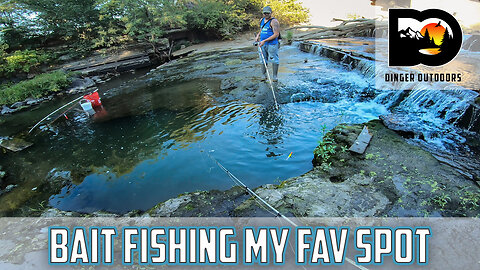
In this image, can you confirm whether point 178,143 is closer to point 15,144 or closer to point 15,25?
point 15,144

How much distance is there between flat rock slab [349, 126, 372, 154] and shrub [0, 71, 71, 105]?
16.2m

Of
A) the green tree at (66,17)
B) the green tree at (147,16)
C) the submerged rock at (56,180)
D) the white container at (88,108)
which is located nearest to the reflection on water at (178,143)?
the submerged rock at (56,180)

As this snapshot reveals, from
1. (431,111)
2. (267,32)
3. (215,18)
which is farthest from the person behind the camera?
(215,18)

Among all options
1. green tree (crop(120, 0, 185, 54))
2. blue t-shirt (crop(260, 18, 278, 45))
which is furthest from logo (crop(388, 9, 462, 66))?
green tree (crop(120, 0, 185, 54))

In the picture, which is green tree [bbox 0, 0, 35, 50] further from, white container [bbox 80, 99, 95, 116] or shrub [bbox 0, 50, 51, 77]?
white container [bbox 80, 99, 95, 116]

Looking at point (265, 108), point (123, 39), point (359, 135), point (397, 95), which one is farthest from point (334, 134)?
point (123, 39)

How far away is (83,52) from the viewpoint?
19.4 metres

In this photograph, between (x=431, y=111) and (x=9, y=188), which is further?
(x=431, y=111)

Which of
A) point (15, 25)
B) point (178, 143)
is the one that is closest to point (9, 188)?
point (178, 143)

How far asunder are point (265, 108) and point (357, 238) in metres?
5.14

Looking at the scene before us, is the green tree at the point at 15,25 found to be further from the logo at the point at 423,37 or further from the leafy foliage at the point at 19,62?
the logo at the point at 423,37

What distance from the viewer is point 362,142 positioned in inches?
179

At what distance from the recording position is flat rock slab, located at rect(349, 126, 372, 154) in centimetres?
435

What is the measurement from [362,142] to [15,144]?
9819 mm
